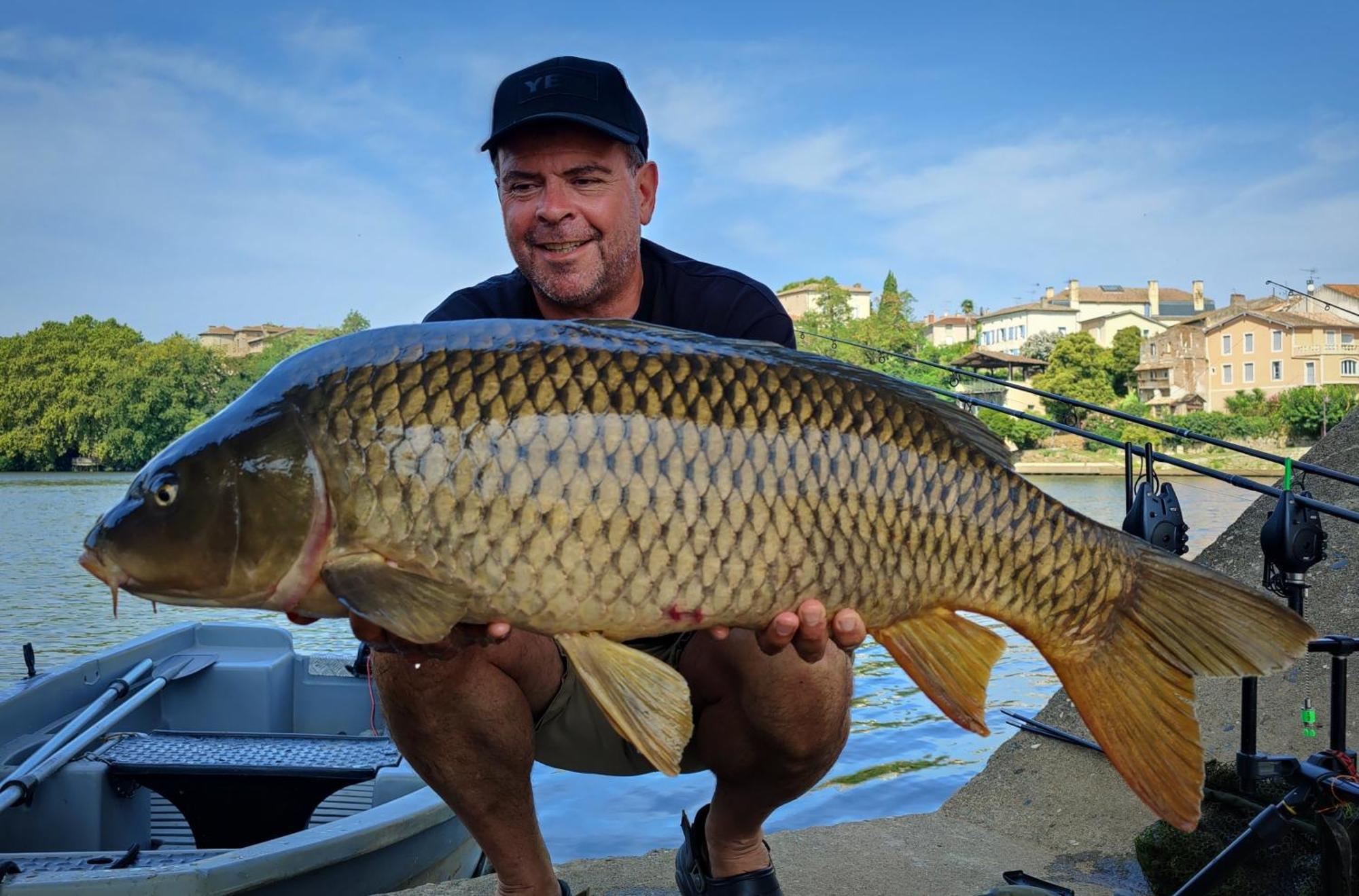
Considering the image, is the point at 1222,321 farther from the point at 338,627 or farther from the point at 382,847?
the point at 382,847

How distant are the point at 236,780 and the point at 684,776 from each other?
10.9 feet

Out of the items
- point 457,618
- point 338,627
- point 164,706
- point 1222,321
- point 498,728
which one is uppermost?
point 1222,321

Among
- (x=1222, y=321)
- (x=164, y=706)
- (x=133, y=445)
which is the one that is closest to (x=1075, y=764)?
(x=164, y=706)

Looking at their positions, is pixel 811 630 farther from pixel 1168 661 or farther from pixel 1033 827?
pixel 1033 827

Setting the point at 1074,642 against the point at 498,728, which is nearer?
the point at 1074,642

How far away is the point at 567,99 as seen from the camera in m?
2.46

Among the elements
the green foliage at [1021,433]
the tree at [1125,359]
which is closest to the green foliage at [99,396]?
the green foliage at [1021,433]

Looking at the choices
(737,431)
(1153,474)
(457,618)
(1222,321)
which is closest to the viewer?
(457,618)

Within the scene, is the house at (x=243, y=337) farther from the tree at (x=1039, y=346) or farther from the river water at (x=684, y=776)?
the river water at (x=684, y=776)

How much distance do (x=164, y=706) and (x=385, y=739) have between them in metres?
1.41

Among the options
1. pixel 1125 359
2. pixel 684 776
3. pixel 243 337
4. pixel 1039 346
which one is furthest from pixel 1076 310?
pixel 684 776

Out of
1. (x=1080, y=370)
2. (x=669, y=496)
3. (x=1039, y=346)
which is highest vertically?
(x=1039, y=346)

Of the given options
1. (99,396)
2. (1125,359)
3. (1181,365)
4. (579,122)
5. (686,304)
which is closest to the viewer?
(579,122)

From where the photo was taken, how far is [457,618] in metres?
1.60
